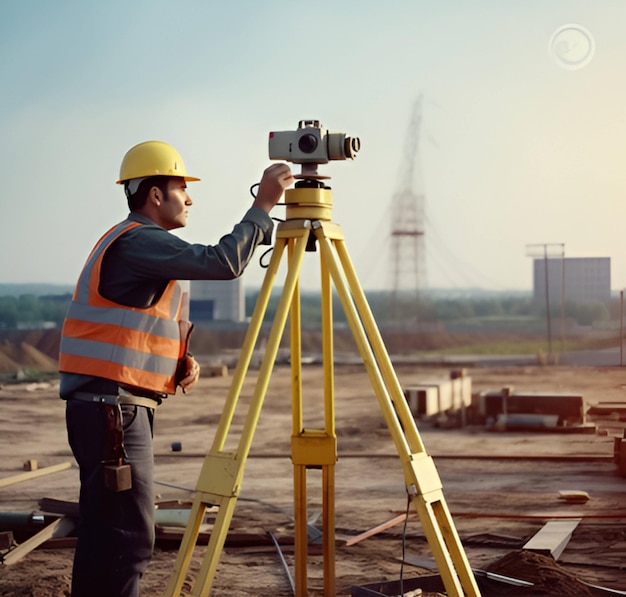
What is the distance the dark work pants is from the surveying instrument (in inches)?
6.9

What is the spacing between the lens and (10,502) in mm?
8156

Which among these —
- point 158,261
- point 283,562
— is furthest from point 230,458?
point 283,562

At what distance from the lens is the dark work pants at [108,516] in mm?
3529

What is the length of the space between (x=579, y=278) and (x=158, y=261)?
84.4 ft

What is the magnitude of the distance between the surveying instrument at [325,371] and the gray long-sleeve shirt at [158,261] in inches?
9.3

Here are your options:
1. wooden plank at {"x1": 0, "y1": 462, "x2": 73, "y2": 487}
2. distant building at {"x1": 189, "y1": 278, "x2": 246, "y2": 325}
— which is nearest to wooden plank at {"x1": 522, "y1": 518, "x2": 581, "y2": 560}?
wooden plank at {"x1": 0, "y1": 462, "x2": 73, "y2": 487}

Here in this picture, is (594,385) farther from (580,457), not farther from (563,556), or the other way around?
(563,556)

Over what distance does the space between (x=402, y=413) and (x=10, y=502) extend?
17.8ft

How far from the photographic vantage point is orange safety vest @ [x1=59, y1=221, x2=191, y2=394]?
357 centimetres

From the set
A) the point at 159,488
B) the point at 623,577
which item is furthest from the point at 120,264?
the point at 159,488

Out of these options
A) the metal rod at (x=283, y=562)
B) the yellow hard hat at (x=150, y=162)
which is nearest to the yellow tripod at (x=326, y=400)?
the yellow hard hat at (x=150, y=162)

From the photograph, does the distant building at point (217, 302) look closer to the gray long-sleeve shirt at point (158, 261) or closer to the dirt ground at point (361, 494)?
the dirt ground at point (361, 494)

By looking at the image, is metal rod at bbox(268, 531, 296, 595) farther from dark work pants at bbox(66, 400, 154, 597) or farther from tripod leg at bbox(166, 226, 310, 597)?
dark work pants at bbox(66, 400, 154, 597)

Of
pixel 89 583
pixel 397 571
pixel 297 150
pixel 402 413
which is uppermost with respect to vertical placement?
pixel 297 150
